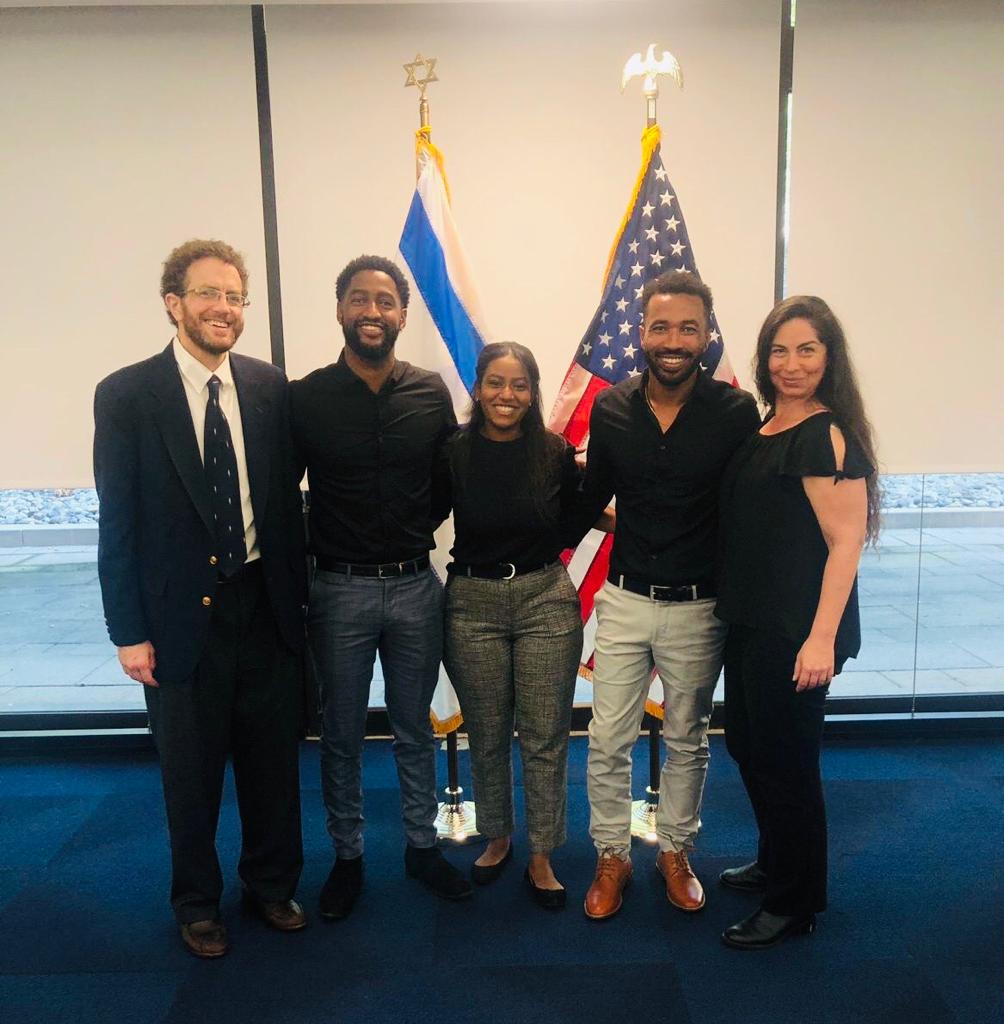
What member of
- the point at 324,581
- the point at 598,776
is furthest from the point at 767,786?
the point at 324,581

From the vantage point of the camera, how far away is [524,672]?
213cm

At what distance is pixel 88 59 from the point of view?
2770 mm

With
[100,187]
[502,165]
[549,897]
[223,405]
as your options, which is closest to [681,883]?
[549,897]

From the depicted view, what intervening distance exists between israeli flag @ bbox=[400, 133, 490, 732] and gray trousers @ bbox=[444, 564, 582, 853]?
2.35 feet

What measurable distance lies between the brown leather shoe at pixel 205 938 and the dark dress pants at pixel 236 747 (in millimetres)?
21

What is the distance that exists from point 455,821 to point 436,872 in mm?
394

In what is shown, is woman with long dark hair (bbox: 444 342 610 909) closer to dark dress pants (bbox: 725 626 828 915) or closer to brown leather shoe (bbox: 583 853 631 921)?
brown leather shoe (bbox: 583 853 631 921)

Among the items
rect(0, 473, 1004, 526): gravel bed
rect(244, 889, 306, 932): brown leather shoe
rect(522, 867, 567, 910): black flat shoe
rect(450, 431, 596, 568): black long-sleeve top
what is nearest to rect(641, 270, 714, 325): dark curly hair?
rect(450, 431, 596, 568): black long-sleeve top

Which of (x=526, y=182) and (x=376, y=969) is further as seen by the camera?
(x=526, y=182)

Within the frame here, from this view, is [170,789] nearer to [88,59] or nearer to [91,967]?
[91,967]

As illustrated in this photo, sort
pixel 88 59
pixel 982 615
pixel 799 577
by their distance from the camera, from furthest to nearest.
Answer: pixel 982 615, pixel 88 59, pixel 799 577

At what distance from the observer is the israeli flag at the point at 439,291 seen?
2549 millimetres

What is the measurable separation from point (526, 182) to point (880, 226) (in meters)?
1.29

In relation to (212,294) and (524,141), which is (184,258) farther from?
(524,141)
